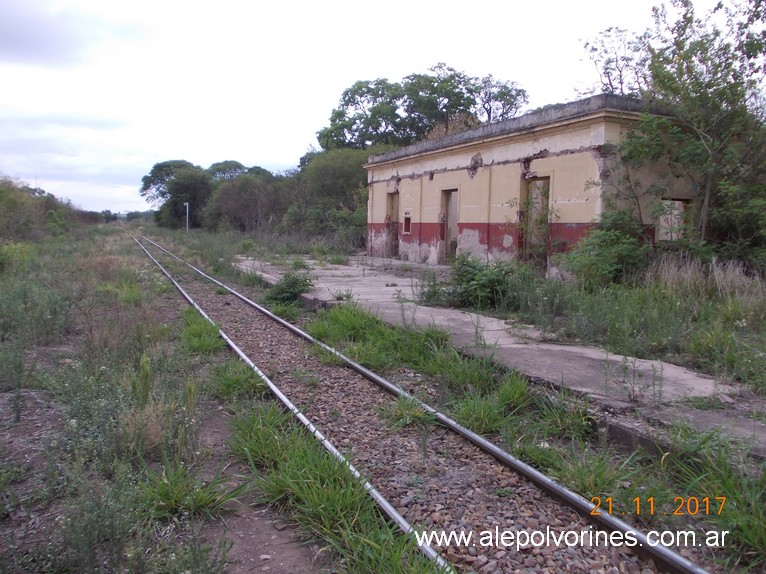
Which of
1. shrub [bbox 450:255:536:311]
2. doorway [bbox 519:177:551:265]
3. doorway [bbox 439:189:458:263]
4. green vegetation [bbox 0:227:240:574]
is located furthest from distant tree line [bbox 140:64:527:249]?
green vegetation [bbox 0:227:240:574]

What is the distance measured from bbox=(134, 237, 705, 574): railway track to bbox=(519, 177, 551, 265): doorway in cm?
1005

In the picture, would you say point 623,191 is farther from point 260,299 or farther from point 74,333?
point 74,333

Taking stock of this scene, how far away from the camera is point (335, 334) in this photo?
869 cm

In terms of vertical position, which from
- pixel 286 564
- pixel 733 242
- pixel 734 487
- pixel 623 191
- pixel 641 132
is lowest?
pixel 286 564

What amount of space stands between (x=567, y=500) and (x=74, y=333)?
794 centimetres

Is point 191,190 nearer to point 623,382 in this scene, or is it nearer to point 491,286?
point 491,286

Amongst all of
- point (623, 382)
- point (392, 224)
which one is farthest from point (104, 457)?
point (392, 224)

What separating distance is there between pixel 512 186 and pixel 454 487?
548 inches

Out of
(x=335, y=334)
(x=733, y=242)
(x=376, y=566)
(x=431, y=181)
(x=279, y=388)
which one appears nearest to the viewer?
(x=376, y=566)

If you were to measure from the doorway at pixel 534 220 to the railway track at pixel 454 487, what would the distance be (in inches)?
396

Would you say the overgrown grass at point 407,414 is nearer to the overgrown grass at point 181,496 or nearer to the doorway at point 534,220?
the overgrown grass at point 181,496

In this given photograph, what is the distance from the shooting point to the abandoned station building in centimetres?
1368

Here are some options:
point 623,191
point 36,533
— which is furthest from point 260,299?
point 36,533

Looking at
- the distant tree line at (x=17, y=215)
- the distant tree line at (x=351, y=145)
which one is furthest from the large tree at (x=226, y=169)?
the distant tree line at (x=17, y=215)
